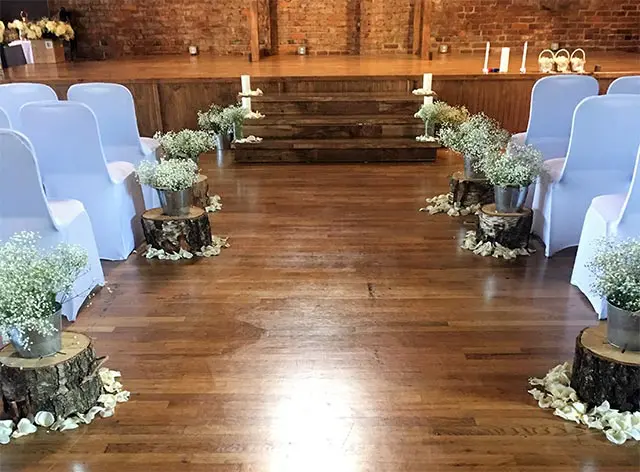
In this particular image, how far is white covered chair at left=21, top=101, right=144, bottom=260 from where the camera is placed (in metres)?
3.24

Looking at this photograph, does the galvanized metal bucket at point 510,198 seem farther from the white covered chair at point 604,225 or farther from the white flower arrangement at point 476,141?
the white covered chair at point 604,225

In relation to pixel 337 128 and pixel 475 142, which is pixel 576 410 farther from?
pixel 337 128

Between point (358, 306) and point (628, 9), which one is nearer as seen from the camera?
point (358, 306)

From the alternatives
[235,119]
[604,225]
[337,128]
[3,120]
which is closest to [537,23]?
[337,128]

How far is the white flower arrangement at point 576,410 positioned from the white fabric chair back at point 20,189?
233cm

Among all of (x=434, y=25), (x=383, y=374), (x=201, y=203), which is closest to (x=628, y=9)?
(x=434, y=25)

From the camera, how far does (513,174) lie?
3.37 metres

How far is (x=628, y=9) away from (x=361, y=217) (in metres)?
7.36

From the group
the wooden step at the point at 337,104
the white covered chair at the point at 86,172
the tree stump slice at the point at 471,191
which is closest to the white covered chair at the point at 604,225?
the tree stump slice at the point at 471,191

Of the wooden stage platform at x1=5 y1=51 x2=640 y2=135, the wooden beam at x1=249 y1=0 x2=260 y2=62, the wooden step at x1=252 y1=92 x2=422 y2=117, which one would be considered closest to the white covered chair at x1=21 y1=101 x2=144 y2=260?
the wooden step at x1=252 y1=92 x2=422 y2=117

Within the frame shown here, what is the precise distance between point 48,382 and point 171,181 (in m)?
1.64

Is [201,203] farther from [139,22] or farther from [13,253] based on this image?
[139,22]

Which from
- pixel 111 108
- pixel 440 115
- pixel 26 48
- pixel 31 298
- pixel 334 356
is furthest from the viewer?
pixel 26 48

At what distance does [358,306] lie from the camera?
298 cm
